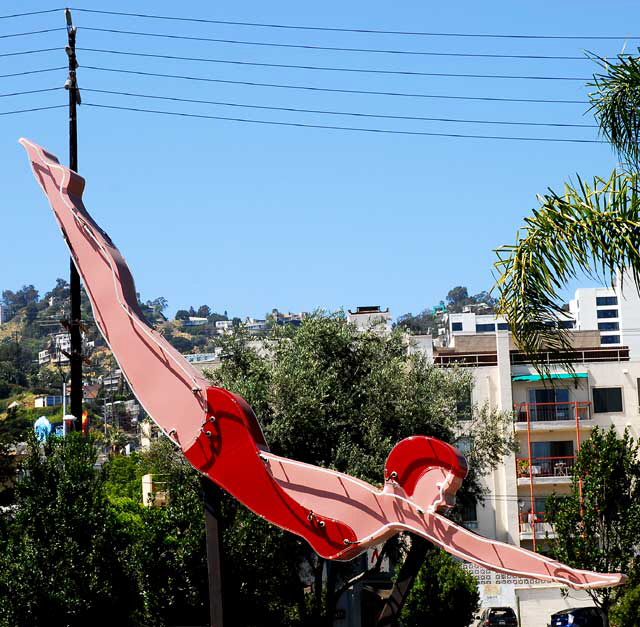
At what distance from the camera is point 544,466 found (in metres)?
54.8

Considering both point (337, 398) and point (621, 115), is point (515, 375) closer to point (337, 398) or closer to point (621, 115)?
point (337, 398)

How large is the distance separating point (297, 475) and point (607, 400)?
4425cm

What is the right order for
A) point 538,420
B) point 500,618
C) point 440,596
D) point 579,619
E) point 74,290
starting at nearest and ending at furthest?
1. point 74,290
2. point 579,619
3. point 440,596
4. point 500,618
5. point 538,420

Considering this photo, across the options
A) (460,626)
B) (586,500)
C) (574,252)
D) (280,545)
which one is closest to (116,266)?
(574,252)

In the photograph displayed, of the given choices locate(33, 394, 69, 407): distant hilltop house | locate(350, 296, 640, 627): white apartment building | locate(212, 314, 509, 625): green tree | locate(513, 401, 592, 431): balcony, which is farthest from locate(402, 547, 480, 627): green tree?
locate(33, 394, 69, 407): distant hilltop house

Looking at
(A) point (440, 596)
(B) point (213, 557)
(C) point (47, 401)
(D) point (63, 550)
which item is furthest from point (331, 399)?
(C) point (47, 401)

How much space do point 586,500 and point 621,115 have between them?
15137mm

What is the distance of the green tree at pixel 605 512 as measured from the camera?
2650cm

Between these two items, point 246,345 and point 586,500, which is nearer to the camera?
point 586,500

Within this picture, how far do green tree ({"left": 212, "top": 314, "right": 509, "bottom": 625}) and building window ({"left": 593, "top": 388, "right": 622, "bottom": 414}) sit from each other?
2477 centimetres

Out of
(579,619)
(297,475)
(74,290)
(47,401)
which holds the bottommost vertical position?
(579,619)

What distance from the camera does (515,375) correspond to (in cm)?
5541

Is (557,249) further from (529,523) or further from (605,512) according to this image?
(529,523)

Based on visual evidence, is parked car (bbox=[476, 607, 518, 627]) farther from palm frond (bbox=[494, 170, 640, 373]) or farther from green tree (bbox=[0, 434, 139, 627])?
palm frond (bbox=[494, 170, 640, 373])
